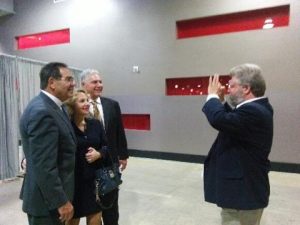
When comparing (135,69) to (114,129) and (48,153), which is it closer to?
(114,129)

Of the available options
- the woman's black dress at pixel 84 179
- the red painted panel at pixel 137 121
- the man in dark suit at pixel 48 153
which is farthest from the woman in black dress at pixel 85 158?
the red painted panel at pixel 137 121

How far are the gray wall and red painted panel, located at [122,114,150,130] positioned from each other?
0.40ft

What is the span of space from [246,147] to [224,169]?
169mm

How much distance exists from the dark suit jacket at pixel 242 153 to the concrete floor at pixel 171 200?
4.86ft

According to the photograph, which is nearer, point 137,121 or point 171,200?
point 171,200

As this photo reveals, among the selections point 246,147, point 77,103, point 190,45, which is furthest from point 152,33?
point 246,147

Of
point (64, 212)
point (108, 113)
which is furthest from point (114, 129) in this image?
point (64, 212)

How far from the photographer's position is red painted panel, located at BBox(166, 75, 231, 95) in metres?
5.73

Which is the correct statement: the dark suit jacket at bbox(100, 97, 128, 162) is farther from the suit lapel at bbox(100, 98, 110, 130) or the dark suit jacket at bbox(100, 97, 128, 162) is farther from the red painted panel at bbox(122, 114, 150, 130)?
the red painted panel at bbox(122, 114, 150, 130)

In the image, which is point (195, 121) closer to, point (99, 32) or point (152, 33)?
point (152, 33)

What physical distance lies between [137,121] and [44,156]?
198 inches

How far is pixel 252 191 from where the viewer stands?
159 centimetres

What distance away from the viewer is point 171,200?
11.8 ft

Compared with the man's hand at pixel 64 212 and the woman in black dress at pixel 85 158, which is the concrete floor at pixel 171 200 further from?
the man's hand at pixel 64 212
